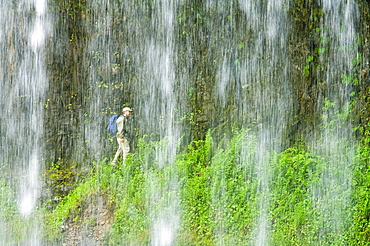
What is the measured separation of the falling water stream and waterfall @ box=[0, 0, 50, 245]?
0.06 feet

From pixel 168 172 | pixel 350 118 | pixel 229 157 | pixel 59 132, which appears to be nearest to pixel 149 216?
pixel 168 172

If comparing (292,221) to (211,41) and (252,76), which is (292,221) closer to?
(252,76)

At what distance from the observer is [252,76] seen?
7527 mm

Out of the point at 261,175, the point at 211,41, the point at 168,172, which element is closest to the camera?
the point at 261,175

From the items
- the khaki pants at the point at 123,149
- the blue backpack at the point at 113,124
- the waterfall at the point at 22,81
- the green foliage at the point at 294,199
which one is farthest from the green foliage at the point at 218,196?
the waterfall at the point at 22,81

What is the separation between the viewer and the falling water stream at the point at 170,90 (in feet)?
22.0

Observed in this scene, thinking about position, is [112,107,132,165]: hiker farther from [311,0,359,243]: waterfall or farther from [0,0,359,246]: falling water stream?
[311,0,359,243]: waterfall

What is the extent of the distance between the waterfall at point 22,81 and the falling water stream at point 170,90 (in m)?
0.02

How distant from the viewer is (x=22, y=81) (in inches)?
325

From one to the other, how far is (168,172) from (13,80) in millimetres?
3337

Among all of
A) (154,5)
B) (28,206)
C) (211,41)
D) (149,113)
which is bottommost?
(28,206)

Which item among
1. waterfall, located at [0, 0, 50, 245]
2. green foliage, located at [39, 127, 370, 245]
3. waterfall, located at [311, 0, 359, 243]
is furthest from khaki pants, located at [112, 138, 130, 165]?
waterfall, located at [311, 0, 359, 243]

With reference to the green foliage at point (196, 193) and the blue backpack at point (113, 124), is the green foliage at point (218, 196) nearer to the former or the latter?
the green foliage at point (196, 193)

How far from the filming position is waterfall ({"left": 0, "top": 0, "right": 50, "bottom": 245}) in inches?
317
